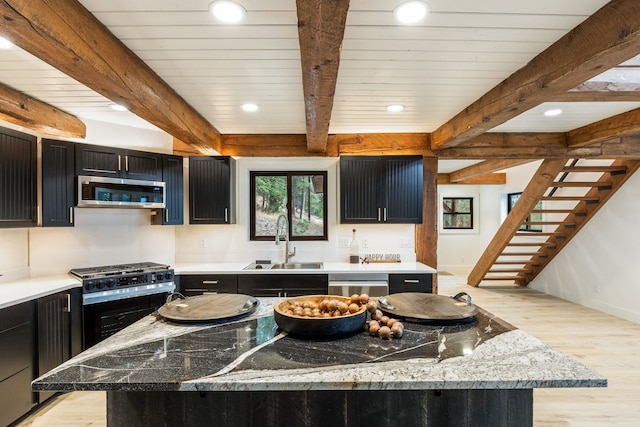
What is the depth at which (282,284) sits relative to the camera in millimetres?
3242

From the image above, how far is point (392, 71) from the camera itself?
2.16 meters

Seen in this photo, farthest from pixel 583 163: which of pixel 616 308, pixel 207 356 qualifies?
pixel 207 356

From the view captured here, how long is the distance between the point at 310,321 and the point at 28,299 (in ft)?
7.33

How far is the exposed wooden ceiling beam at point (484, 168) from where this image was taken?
502cm

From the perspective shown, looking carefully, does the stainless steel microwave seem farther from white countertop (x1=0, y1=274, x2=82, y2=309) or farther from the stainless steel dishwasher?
the stainless steel dishwasher

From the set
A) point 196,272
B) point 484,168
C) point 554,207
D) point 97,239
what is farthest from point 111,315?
point 554,207

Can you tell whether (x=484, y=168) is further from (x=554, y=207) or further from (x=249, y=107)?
(x=249, y=107)

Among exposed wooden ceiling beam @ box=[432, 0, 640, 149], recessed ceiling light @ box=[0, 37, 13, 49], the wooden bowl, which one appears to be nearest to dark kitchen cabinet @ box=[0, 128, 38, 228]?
recessed ceiling light @ box=[0, 37, 13, 49]

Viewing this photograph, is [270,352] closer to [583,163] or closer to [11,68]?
[11,68]

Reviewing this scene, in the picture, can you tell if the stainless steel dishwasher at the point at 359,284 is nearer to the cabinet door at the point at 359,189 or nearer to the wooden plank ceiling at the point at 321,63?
the cabinet door at the point at 359,189

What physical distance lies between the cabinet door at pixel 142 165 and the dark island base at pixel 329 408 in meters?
2.49

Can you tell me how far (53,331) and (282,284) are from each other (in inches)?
73.4

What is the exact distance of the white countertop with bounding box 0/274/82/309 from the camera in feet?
7.16

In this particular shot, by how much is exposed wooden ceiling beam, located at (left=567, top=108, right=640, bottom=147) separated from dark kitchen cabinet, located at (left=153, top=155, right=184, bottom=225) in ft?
14.9
